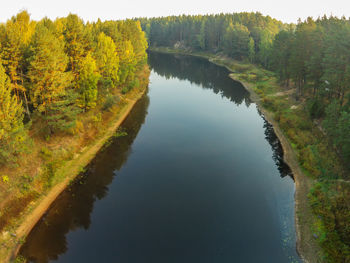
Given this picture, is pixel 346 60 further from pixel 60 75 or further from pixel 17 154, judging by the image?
pixel 17 154

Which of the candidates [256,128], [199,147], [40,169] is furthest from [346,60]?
[40,169]

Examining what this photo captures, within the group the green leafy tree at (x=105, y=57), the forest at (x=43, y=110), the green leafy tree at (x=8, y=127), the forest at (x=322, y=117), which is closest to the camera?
the forest at (x=322, y=117)

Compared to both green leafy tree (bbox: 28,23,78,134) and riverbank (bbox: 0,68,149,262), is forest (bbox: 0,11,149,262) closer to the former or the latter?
green leafy tree (bbox: 28,23,78,134)

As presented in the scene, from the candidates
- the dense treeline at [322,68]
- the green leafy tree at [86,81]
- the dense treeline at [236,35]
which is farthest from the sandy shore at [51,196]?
the dense treeline at [236,35]

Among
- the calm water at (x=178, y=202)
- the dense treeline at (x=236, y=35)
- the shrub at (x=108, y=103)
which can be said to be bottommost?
the calm water at (x=178, y=202)

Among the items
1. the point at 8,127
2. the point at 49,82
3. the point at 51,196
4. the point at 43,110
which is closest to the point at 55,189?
the point at 51,196

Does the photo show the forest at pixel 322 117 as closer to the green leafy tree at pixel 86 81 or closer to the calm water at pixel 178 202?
the calm water at pixel 178 202
